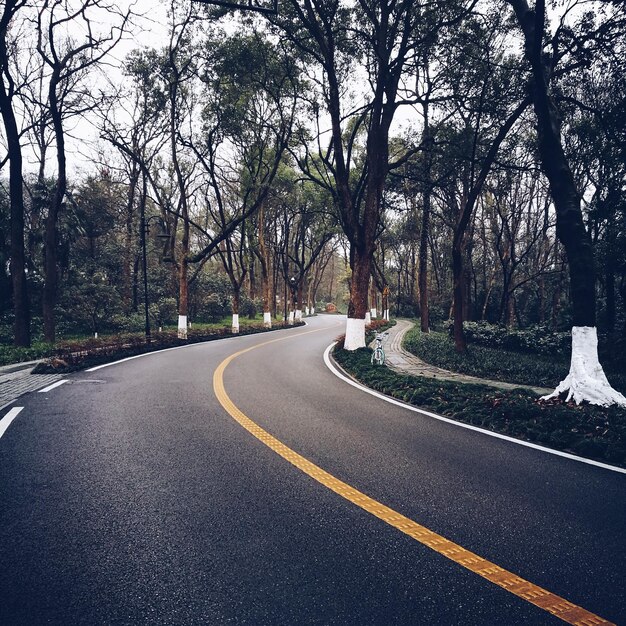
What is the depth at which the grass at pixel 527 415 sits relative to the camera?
4.68m

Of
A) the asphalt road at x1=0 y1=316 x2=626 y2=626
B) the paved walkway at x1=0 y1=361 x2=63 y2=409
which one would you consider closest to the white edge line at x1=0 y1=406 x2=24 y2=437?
the asphalt road at x1=0 y1=316 x2=626 y2=626

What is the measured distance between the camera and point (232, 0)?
44.4 feet

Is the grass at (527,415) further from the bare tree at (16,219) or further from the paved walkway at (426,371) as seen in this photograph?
the bare tree at (16,219)

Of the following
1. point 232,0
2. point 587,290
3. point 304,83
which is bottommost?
point 587,290

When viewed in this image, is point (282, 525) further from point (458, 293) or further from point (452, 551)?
point (458, 293)

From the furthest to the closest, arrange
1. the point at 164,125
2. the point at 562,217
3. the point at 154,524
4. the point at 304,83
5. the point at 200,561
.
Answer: the point at 164,125 → the point at 304,83 → the point at 562,217 → the point at 154,524 → the point at 200,561

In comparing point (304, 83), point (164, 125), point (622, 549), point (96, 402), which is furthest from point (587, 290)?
point (164, 125)

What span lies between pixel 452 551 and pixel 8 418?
6344mm

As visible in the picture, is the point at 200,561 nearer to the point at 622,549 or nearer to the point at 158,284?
the point at 622,549

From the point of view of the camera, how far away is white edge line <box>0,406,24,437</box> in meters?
5.19

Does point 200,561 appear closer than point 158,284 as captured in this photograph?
Yes

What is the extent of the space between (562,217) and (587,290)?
1.49 meters

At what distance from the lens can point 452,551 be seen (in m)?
2.63

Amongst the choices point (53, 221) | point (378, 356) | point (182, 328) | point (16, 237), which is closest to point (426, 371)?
point (378, 356)
